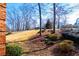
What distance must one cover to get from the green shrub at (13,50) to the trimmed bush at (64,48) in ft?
1.12

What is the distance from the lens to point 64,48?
5.62 feet

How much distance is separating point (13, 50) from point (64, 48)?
506 millimetres

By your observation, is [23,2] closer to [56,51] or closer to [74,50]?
[56,51]

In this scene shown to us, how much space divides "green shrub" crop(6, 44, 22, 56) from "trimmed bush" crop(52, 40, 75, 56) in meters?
0.34

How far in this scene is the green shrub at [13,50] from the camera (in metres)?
1.71

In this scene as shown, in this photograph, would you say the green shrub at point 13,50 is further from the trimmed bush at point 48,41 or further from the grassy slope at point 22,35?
the trimmed bush at point 48,41

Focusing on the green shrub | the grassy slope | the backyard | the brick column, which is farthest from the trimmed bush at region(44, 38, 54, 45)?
the brick column

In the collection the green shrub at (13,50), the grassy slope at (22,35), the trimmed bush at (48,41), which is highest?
the grassy slope at (22,35)

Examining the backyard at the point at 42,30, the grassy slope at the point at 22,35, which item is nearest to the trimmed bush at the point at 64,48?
the backyard at the point at 42,30

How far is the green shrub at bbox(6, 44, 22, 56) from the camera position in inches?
67.5

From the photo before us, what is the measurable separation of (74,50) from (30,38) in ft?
1.49

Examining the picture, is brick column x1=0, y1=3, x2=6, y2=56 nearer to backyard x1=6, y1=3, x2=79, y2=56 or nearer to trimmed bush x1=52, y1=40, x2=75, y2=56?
backyard x1=6, y1=3, x2=79, y2=56

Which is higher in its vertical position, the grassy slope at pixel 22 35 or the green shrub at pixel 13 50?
the grassy slope at pixel 22 35

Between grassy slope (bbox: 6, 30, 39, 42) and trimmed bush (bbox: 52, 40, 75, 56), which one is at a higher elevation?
grassy slope (bbox: 6, 30, 39, 42)
